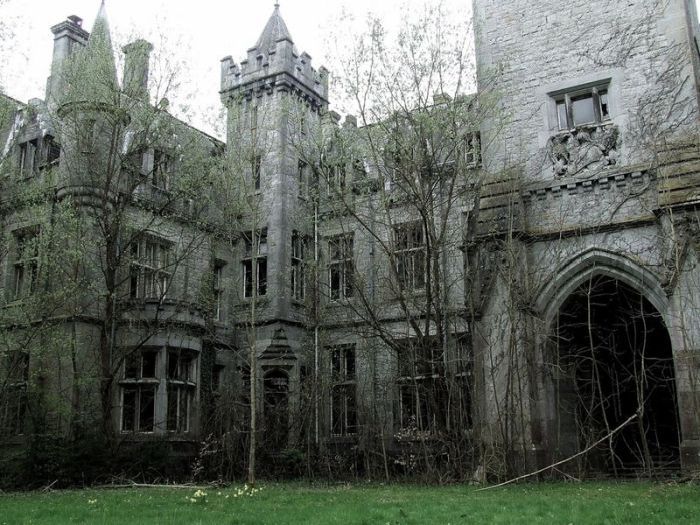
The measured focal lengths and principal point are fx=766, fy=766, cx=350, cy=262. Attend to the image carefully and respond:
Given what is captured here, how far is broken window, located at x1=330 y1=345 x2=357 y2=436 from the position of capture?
2034cm

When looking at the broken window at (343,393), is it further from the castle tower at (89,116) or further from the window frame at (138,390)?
the castle tower at (89,116)

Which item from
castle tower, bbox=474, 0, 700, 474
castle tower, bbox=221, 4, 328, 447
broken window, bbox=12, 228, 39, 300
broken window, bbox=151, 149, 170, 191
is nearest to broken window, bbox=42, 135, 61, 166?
broken window, bbox=12, 228, 39, 300

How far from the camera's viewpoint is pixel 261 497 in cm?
1113

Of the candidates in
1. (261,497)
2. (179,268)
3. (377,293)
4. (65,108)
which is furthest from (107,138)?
(261,497)

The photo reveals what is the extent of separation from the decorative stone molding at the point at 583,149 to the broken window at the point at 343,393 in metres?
8.08

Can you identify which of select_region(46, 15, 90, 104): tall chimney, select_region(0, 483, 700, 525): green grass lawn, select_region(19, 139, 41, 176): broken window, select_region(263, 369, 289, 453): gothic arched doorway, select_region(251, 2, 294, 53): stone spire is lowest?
select_region(0, 483, 700, 525): green grass lawn

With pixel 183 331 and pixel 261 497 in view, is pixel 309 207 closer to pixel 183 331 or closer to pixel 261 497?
pixel 183 331

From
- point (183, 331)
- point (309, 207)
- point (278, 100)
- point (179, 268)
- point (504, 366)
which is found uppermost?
point (278, 100)

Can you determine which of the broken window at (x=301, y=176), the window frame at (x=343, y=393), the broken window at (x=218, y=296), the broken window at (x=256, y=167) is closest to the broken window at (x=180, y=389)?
the broken window at (x=218, y=296)

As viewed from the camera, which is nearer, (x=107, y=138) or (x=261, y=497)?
(x=261, y=497)

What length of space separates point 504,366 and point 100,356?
913 centimetres

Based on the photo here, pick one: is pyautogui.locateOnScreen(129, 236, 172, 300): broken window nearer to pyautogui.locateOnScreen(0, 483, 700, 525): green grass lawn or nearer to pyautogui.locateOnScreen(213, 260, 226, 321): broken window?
pyautogui.locateOnScreen(213, 260, 226, 321): broken window

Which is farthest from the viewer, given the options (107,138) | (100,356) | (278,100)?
(278,100)

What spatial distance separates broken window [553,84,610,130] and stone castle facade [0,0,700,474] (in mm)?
47
